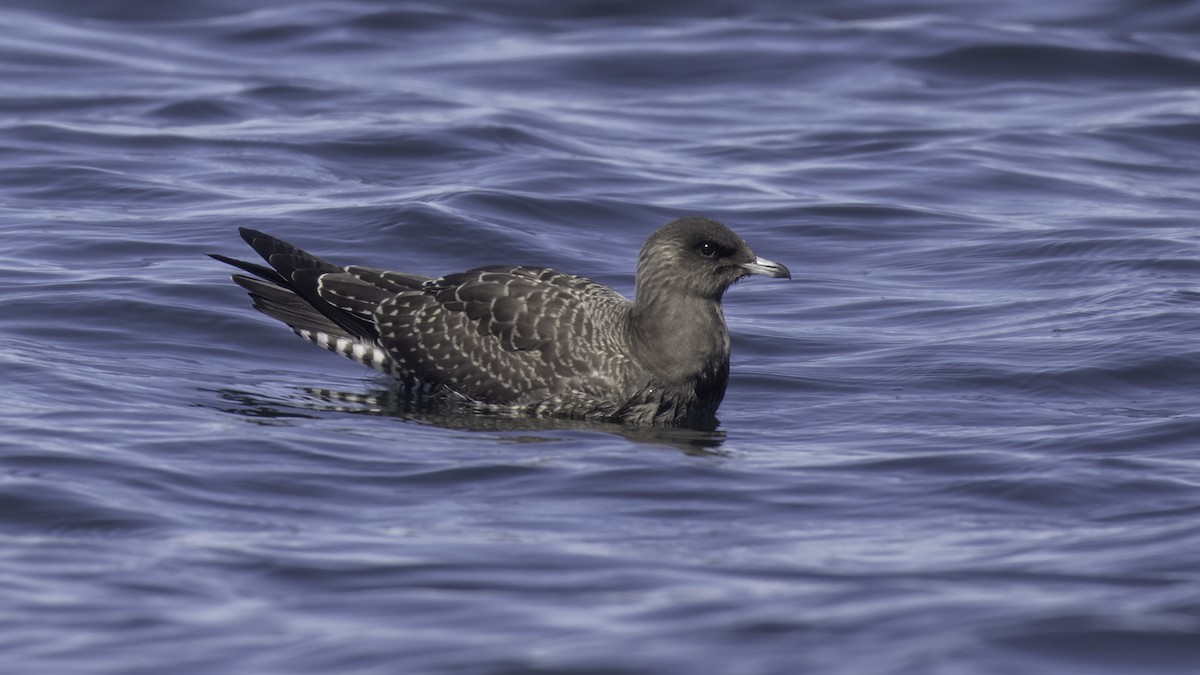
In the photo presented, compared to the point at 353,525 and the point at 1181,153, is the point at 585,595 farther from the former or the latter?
the point at 1181,153

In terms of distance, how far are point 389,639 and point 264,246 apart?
462 centimetres

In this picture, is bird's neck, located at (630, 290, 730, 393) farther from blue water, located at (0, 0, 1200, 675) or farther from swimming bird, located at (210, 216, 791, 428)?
blue water, located at (0, 0, 1200, 675)

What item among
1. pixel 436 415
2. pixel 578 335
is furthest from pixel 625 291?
pixel 436 415

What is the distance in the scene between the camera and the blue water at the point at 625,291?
6.05 meters

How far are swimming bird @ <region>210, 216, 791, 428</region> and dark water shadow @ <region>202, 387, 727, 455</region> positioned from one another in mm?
93

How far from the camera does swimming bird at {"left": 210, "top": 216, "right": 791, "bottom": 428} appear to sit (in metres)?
9.02

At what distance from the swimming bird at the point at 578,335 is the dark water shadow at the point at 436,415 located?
9 centimetres

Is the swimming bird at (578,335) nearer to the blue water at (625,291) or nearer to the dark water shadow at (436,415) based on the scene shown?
the dark water shadow at (436,415)

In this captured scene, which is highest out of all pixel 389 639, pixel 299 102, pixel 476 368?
pixel 299 102

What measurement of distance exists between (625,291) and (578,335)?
258 cm

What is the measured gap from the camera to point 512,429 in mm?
8734

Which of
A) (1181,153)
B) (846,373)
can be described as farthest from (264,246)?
(1181,153)

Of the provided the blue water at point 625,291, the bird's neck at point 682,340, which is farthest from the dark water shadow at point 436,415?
the bird's neck at point 682,340

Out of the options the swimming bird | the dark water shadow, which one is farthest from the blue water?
the swimming bird
